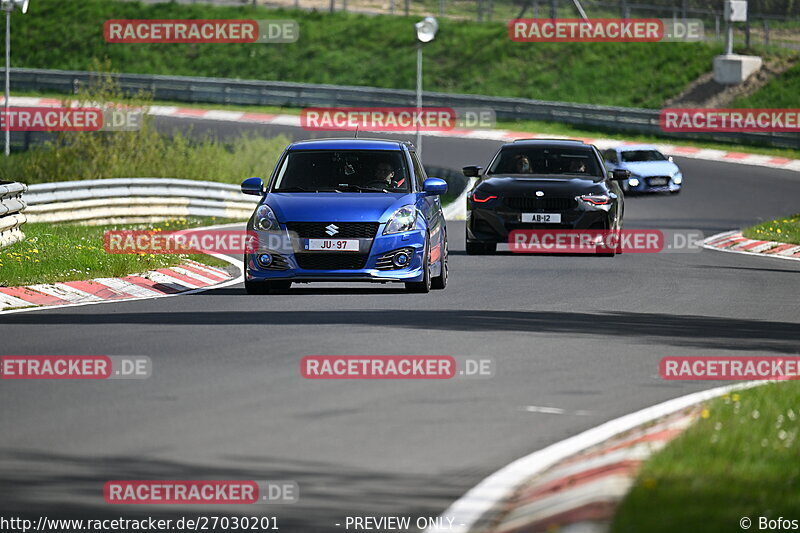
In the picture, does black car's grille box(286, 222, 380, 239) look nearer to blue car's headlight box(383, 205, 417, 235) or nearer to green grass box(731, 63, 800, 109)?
blue car's headlight box(383, 205, 417, 235)

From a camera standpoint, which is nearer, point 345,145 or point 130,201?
point 345,145

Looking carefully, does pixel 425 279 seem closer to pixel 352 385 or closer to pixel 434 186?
pixel 434 186

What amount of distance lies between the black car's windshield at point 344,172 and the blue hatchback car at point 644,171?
68.4 ft

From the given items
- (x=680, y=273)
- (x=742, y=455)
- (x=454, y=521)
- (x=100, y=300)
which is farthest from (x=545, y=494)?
(x=680, y=273)

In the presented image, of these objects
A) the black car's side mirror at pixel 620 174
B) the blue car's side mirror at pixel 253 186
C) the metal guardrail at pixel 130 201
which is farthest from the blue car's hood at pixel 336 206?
the metal guardrail at pixel 130 201

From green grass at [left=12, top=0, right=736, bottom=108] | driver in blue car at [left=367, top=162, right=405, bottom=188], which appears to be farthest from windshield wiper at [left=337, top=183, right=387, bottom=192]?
green grass at [left=12, top=0, right=736, bottom=108]

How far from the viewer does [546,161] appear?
76.1 feet

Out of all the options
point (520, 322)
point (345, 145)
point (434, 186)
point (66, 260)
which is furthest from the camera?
point (66, 260)

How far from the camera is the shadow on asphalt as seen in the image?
14617 millimetres

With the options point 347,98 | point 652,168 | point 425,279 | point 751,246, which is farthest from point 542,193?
point 347,98

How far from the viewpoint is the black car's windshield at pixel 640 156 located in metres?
39.6

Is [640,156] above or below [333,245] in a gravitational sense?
below

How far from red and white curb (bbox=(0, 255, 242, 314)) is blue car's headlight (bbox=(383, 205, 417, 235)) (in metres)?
2.87

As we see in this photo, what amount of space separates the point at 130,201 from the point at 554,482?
23742 mm
